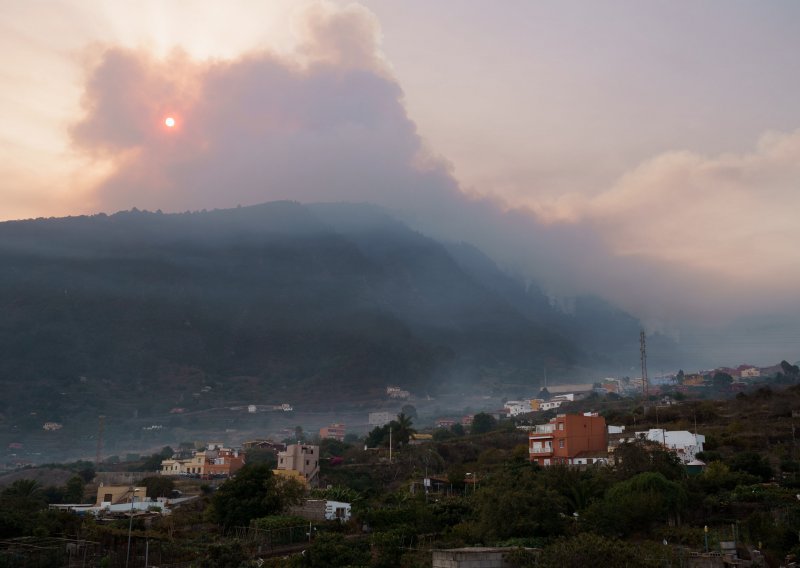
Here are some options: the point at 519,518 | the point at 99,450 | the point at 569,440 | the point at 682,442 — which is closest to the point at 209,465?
the point at 99,450

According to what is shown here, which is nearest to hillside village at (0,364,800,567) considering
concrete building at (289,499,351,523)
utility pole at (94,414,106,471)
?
concrete building at (289,499,351,523)

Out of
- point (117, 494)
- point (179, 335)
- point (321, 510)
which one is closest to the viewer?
point (321, 510)

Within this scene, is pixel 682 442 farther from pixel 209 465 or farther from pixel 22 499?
pixel 209 465

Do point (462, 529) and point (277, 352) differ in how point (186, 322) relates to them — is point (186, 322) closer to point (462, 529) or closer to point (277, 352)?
point (277, 352)

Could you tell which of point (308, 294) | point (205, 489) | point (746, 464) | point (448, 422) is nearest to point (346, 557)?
point (746, 464)

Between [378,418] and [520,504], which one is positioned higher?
[378,418]

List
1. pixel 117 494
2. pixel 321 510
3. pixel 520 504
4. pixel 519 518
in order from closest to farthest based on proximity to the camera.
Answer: pixel 519 518 → pixel 520 504 → pixel 321 510 → pixel 117 494

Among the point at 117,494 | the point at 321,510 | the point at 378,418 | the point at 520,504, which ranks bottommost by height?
the point at 117,494

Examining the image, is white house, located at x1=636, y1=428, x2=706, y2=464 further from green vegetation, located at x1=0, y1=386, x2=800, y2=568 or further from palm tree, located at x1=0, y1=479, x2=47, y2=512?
palm tree, located at x1=0, y1=479, x2=47, y2=512

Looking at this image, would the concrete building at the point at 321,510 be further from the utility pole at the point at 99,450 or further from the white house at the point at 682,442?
the utility pole at the point at 99,450
